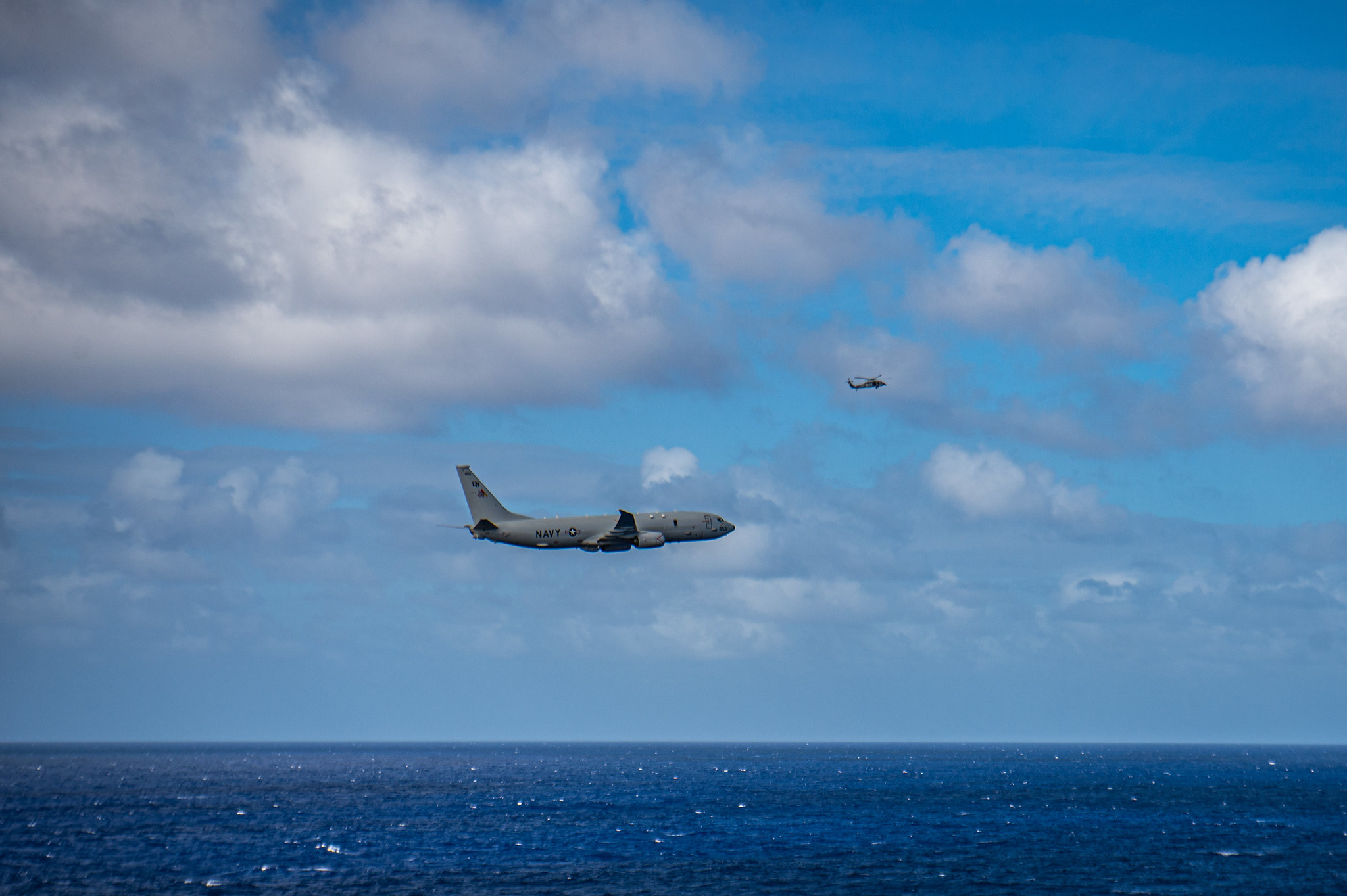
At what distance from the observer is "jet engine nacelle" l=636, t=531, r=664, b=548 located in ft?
374

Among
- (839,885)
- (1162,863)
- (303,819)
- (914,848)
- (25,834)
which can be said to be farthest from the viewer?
(303,819)

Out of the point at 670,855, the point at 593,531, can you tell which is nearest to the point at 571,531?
the point at 593,531

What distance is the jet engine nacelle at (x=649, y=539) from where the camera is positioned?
114 meters

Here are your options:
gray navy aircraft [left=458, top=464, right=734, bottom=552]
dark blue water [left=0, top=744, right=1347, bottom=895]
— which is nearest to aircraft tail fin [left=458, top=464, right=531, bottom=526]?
gray navy aircraft [left=458, top=464, right=734, bottom=552]

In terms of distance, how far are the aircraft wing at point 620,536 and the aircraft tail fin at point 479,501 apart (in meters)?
12.3

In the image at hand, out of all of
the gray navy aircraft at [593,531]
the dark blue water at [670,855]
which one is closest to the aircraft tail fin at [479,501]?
the gray navy aircraft at [593,531]

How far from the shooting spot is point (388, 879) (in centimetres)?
12794

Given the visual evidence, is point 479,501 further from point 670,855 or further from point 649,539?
point 670,855

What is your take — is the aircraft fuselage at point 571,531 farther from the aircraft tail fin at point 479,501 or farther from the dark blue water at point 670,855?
the dark blue water at point 670,855

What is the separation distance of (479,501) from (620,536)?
727 inches

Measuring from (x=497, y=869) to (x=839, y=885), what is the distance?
42.5 meters

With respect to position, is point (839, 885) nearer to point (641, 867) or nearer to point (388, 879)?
point (641, 867)

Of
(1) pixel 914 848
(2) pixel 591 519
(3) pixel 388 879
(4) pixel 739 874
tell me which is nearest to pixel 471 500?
(2) pixel 591 519

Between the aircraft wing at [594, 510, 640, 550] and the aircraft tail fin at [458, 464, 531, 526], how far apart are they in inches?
486
